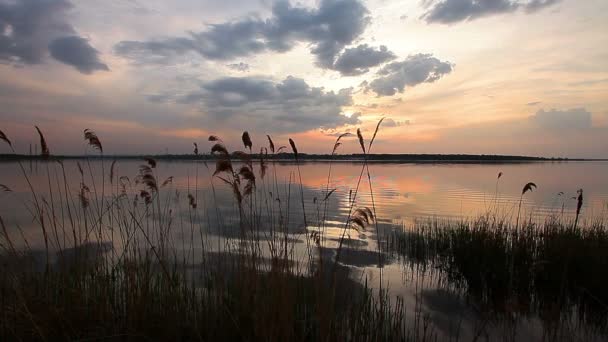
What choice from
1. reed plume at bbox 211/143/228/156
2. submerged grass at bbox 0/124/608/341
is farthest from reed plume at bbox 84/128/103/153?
reed plume at bbox 211/143/228/156

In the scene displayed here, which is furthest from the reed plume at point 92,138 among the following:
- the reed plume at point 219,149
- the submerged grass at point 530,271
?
the submerged grass at point 530,271

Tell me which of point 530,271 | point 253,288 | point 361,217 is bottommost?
point 530,271

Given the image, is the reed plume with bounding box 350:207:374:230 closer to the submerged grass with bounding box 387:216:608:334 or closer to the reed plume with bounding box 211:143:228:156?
the reed plume with bounding box 211:143:228:156

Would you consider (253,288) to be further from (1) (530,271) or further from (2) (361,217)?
(1) (530,271)

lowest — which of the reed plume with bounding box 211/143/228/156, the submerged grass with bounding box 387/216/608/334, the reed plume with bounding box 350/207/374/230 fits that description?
the submerged grass with bounding box 387/216/608/334

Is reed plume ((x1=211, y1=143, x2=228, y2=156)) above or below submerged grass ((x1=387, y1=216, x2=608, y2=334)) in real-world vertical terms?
above

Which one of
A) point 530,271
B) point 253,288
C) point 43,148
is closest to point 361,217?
point 253,288

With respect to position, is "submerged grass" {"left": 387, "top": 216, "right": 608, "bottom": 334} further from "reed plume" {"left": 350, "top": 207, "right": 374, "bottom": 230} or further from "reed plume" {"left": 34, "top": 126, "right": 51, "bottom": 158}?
"reed plume" {"left": 34, "top": 126, "right": 51, "bottom": 158}

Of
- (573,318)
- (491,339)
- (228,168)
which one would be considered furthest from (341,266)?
(228,168)

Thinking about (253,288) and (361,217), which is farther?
(253,288)

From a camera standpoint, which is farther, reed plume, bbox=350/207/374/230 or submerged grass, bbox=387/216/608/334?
submerged grass, bbox=387/216/608/334

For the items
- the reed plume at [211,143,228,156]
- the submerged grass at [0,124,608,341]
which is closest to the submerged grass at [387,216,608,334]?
the submerged grass at [0,124,608,341]

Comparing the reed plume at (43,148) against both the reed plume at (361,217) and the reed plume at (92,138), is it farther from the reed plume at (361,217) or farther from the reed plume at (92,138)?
the reed plume at (361,217)

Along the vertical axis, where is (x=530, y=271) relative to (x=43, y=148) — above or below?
below
